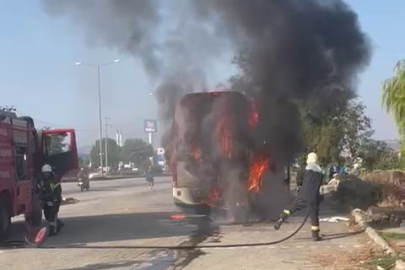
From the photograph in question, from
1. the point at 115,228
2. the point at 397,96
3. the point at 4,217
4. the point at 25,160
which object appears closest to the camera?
the point at 4,217

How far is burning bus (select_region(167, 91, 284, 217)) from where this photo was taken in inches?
648

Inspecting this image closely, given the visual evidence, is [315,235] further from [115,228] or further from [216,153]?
[115,228]

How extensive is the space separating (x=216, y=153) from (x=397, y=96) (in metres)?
5.30

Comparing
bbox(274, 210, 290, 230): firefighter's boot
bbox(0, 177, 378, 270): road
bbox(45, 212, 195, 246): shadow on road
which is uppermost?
bbox(274, 210, 290, 230): firefighter's boot

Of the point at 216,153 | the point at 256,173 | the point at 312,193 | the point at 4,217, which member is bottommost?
the point at 4,217

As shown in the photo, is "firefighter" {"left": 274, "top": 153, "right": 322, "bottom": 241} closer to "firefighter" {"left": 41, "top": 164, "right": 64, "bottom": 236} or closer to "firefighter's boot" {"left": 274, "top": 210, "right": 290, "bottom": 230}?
"firefighter's boot" {"left": 274, "top": 210, "right": 290, "bottom": 230}

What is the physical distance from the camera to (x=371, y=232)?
1248 cm

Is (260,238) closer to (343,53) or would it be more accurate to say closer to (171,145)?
(171,145)

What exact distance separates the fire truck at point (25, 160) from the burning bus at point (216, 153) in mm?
2741

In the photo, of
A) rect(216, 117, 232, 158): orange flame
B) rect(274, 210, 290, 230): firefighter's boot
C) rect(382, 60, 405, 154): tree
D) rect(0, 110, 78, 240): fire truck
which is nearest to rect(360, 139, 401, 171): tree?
rect(382, 60, 405, 154): tree

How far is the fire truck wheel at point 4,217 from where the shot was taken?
44.9 feet

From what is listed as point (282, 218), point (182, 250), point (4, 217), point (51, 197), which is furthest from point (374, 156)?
point (182, 250)

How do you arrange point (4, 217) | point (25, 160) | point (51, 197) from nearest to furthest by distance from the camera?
point (4, 217)
point (51, 197)
point (25, 160)

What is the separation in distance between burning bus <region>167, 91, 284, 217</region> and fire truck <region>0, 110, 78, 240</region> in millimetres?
2741
